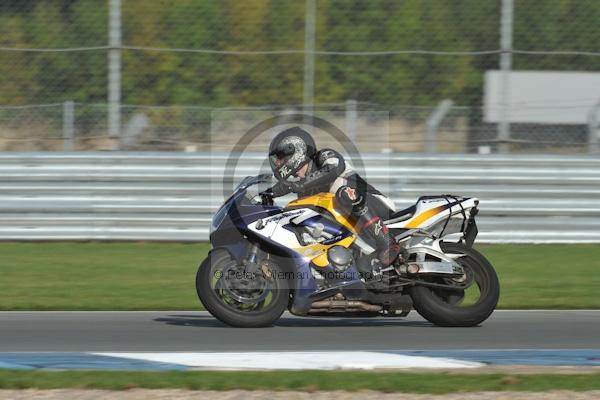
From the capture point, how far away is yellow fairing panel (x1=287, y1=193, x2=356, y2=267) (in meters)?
7.94

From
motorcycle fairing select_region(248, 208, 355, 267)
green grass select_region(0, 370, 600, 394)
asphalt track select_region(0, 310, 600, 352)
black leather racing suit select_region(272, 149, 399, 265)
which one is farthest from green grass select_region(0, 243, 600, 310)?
green grass select_region(0, 370, 600, 394)

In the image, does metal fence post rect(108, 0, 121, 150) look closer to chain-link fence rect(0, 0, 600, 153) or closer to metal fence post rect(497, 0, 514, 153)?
chain-link fence rect(0, 0, 600, 153)

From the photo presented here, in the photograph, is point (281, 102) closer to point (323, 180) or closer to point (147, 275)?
point (147, 275)

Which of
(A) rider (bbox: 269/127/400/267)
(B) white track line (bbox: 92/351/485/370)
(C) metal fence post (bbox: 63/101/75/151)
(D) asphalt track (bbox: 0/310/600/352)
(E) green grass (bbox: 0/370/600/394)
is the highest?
(C) metal fence post (bbox: 63/101/75/151)

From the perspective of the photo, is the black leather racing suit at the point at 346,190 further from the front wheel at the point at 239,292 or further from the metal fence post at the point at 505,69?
the metal fence post at the point at 505,69

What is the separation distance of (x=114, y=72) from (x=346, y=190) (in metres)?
5.91

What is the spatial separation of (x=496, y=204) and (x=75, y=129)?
5221mm

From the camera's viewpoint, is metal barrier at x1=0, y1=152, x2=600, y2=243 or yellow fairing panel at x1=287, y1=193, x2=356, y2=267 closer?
yellow fairing panel at x1=287, y1=193, x2=356, y2=267

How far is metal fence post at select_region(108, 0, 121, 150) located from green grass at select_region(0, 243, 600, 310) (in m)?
1.42

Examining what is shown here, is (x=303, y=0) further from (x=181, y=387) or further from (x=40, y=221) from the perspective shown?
(x=181, y=387)

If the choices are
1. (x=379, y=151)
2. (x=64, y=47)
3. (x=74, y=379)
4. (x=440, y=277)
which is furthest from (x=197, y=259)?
(x=74, y=379)

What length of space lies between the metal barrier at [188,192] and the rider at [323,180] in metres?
4.69

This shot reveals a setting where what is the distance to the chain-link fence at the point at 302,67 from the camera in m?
13.1

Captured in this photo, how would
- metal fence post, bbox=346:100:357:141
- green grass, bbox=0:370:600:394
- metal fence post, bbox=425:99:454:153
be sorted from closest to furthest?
green grass, bbox=0:370:600:394 < metal fence post, bbox=346:100:357:141 < metal fence post, bbox=425:99:454:153
